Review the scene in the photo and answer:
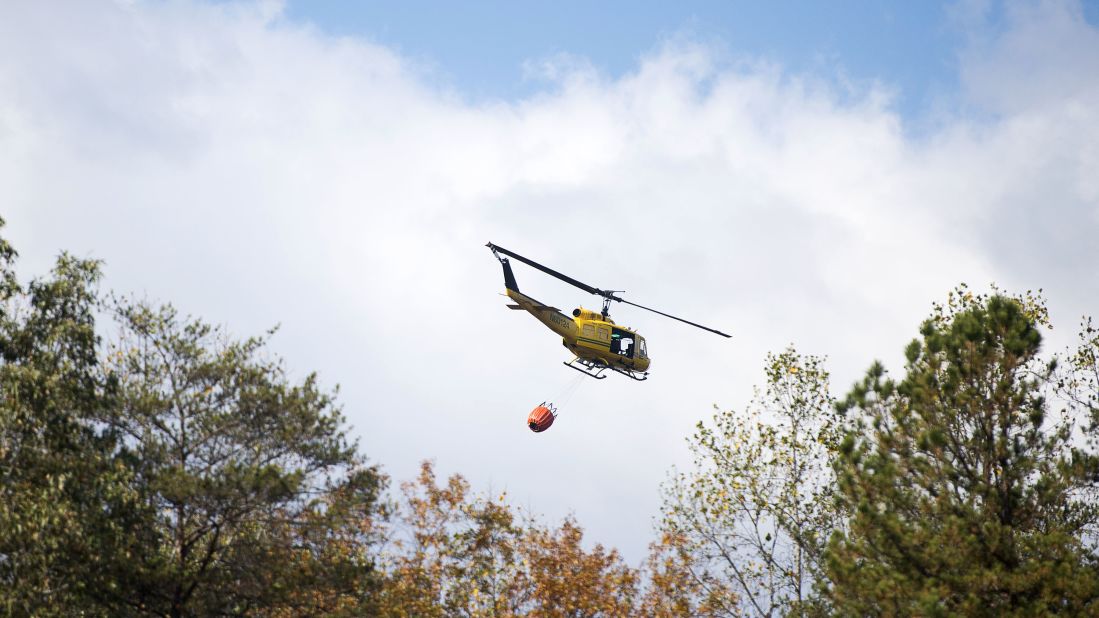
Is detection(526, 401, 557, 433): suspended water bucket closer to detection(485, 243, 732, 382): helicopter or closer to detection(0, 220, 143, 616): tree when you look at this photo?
detection(485, 243, 732, 382): helicopter

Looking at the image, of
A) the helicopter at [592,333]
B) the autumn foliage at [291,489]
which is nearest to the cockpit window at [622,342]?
the helicopter at [592,333]

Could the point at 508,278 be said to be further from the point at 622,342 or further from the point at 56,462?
the point at 56,462

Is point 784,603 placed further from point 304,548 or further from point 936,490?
point 304,548

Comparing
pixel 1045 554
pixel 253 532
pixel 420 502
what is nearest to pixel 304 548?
pixel 253 532

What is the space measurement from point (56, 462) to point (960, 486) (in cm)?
1654

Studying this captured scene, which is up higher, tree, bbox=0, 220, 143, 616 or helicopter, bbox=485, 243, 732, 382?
helicopter, bbox=485, 243, 732, 382

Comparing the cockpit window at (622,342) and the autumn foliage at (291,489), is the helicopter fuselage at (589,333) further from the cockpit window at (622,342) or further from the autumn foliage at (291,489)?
the autumn foliage at (291,489)

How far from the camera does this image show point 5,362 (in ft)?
63.3

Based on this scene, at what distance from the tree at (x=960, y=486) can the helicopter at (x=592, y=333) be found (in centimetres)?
1672

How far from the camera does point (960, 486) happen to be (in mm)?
18781

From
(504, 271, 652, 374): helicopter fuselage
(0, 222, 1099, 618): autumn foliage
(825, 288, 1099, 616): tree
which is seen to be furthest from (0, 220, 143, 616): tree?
(504, 271, 652, 374): helicopter fuselage

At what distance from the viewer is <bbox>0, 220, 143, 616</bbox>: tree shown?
673 inches

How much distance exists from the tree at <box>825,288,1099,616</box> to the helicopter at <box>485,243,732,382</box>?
1672cm

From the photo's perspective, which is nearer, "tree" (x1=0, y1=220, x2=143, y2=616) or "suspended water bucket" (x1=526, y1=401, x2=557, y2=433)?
"tree" (x1=0, y1=220, x2=143, y2=616)
